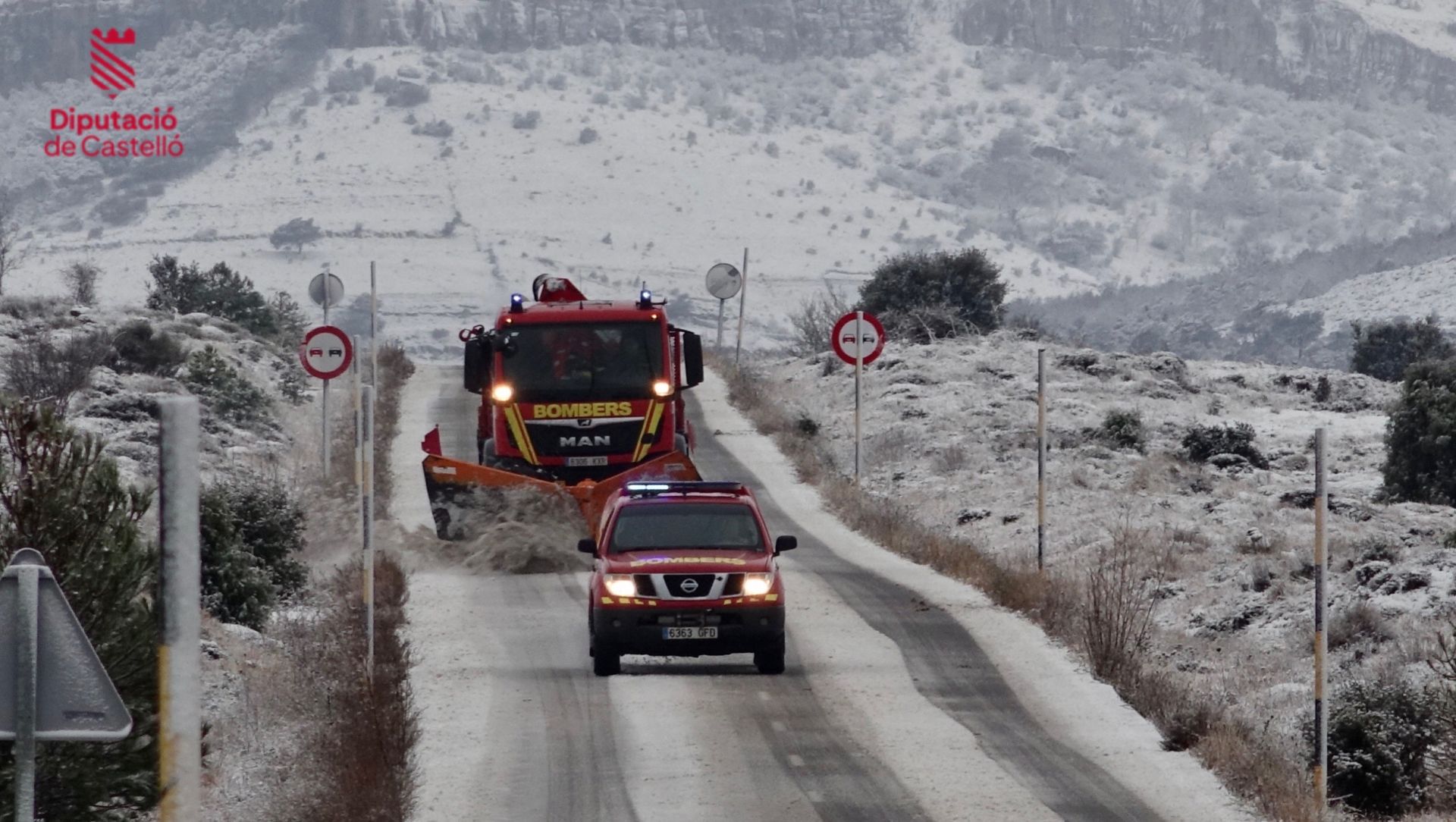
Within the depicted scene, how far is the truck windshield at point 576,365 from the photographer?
78.0 ft

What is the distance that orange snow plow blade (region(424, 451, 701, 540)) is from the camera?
879 inches

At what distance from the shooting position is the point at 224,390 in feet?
120

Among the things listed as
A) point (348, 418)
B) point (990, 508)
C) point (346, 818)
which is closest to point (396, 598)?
point (346, 818)

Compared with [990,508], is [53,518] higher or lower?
higher

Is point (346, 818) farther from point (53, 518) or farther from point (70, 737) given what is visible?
point (70, 737)

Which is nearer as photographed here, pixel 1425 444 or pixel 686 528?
pixel 686 528

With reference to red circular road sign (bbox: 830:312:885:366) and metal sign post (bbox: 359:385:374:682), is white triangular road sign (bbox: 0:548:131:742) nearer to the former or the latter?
metal sign post (bbox: 359:385:374:682)

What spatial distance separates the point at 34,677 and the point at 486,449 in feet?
60.6

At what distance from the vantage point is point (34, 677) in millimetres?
6051

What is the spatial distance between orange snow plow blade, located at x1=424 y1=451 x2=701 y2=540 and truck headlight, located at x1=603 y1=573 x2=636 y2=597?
19.0ft

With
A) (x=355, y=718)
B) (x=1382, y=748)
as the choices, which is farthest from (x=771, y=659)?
(x=1382, y=748)

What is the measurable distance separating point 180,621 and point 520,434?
17744 millimetres

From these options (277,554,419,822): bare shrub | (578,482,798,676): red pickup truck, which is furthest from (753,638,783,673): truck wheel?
(277,554,419,822): bare shrub

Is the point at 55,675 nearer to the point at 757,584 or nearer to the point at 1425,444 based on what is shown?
the point at 757,584
